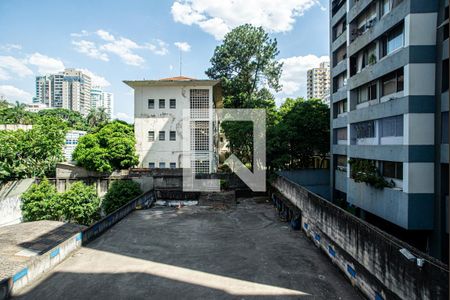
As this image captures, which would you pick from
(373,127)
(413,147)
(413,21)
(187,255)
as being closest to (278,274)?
(187,255)

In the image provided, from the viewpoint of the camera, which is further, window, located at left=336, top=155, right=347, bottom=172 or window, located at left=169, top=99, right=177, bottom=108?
window, located at left=169, top=99, right=177, bottom=108

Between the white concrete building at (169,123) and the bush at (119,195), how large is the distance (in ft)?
11.7

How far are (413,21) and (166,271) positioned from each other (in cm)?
1201

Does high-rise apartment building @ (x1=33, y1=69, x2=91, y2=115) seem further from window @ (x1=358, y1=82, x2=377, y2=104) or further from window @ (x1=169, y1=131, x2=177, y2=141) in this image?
window @ (x1=358, y1=82, x2=377, y2=104)

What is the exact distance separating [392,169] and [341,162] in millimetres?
6744

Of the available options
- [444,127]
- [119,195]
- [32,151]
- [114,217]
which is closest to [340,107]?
[444,127]

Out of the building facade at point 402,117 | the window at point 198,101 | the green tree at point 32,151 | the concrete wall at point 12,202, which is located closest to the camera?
the building facade at point 402,117

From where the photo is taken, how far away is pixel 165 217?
598 inches

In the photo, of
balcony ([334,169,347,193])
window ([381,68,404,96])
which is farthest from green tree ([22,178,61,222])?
window ([381,68,404,96])

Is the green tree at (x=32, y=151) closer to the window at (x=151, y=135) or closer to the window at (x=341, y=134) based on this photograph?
the window at (x=151, y=135)

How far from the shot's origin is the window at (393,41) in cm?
1102

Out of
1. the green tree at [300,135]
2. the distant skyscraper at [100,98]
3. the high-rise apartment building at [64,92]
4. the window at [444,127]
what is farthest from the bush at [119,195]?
the distant skyscraper at [100,98]

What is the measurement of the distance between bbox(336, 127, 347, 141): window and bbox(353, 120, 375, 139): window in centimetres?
228

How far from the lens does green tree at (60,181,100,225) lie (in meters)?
18.6
